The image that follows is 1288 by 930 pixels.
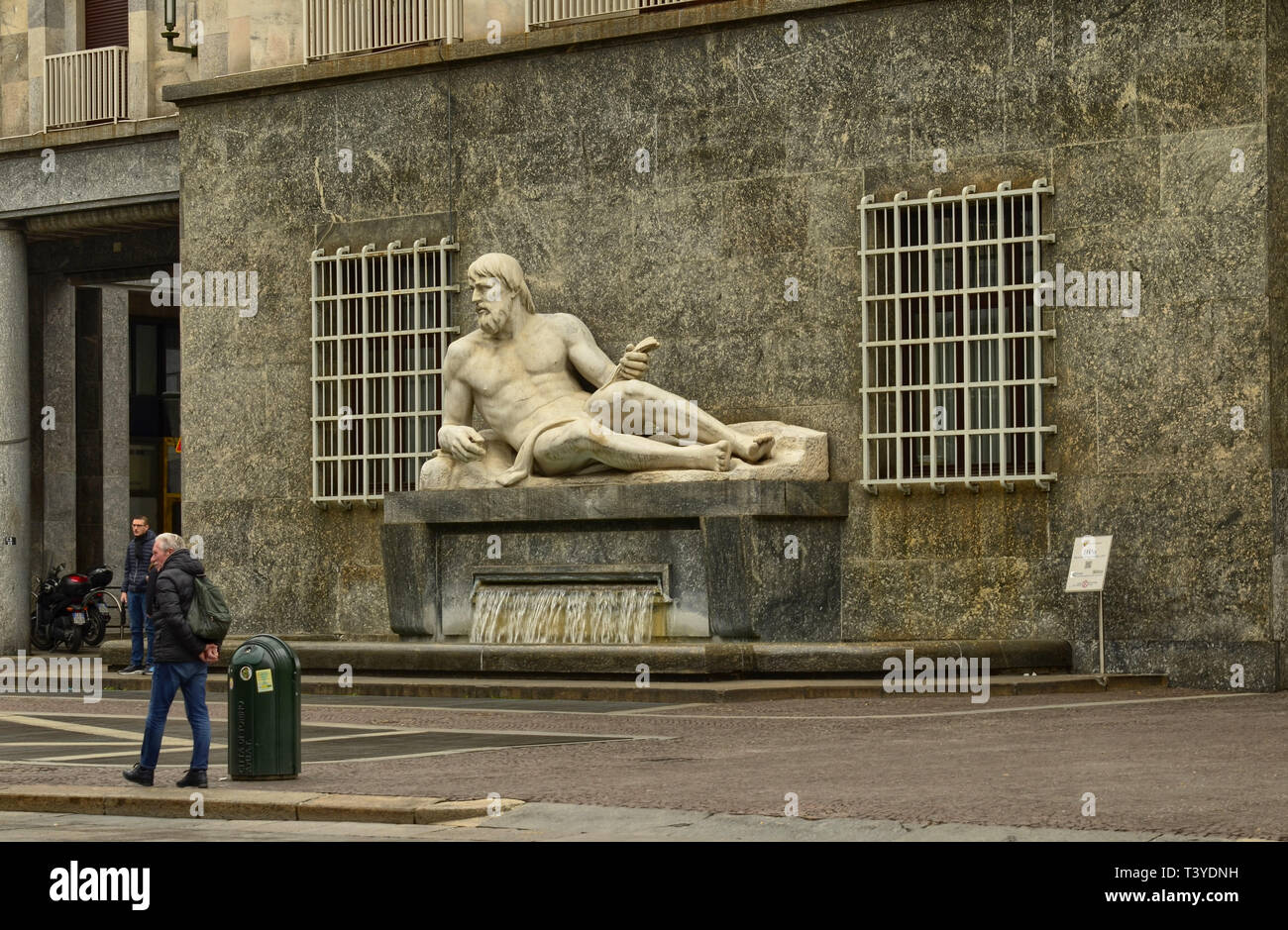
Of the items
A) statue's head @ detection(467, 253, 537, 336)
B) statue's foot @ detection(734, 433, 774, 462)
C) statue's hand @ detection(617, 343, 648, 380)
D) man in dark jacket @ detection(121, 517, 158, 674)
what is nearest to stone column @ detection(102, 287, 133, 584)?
man in dark jacket @ detection(121, 517, 158, 674)

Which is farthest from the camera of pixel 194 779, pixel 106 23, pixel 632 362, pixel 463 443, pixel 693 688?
pixel 106 23

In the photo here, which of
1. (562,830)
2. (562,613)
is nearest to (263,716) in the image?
(562,830)

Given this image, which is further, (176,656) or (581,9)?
(581,9)

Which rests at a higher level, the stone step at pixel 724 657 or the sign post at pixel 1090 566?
the sign post at pixel 1090 566

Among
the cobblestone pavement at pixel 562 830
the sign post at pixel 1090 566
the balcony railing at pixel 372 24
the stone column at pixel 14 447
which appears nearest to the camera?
the cobblestone pavement at pixel 562 830

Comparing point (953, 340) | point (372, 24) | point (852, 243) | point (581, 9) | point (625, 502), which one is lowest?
point (625, 502)

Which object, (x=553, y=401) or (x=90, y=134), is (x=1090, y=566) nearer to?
(x=553, y=401)

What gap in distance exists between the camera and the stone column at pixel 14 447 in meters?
27.8

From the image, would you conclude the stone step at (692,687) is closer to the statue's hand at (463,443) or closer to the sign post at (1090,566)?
the sign post at (1090,566)

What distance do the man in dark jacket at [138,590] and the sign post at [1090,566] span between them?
9209mm

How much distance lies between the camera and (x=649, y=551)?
20.0 meters

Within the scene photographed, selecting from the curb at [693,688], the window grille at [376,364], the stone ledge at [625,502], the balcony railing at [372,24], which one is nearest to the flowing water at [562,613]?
the stone ledge at [625,502]

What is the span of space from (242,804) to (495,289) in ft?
32.1

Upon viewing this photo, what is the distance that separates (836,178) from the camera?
20.9 metres
